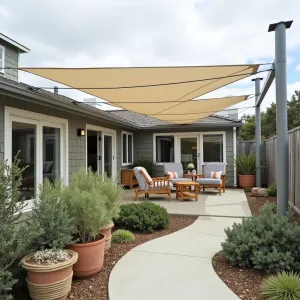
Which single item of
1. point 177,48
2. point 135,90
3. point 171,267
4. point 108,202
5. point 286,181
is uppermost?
point 177,48

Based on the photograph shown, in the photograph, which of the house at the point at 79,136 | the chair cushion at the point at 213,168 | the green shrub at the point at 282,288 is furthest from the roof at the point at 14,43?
the green shrub at the point at 282,288

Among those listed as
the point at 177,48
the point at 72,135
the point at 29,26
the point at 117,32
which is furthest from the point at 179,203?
the point at 29,26

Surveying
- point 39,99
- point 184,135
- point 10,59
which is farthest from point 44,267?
point 10,59

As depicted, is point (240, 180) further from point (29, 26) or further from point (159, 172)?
point (29, 26)

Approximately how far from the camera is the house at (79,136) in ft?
16.2

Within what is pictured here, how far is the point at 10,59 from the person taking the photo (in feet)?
35.4

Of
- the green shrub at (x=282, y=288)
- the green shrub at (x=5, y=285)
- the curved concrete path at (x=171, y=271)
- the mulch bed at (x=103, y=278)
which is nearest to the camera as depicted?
the green shrub at (x=5, y=285)

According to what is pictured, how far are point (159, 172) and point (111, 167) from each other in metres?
2.70

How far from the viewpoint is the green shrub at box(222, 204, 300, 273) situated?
3.05 metres

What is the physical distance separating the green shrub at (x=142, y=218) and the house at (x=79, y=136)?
1.82m

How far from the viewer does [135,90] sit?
18.1 feet

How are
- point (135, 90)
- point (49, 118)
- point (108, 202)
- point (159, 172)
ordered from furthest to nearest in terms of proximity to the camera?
point (159, 172) < point (49, 118) < point (135, 90) < point (108, 202)

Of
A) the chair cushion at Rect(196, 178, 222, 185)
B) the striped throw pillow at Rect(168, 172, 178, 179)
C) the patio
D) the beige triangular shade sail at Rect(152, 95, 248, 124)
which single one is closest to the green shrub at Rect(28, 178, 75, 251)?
the patio

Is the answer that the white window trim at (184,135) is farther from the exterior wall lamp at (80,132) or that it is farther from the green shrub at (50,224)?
the green shrub at (50,224)
